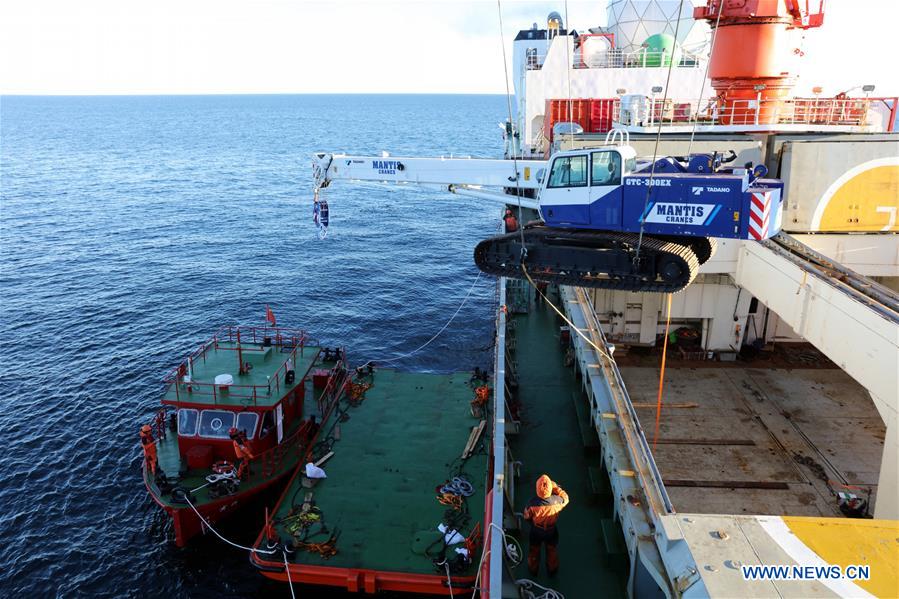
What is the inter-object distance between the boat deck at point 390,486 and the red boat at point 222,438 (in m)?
1.52

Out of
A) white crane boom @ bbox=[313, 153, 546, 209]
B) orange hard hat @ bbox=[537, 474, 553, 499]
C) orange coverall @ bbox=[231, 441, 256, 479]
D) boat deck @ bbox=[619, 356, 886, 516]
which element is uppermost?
white crane boom @ bbox=[313, 153, 546, 209]

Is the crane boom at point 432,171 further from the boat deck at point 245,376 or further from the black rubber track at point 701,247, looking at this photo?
the boat deck at point 245,376

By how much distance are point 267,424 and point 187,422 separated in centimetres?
243

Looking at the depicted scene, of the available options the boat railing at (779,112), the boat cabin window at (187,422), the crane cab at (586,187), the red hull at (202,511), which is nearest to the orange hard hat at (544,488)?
the crane cab at (586,187)

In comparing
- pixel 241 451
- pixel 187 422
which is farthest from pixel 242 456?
pixel 187 422

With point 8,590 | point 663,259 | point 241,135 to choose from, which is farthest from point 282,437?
point 241,135

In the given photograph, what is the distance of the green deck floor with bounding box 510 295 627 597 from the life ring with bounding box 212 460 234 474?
894 centimetres

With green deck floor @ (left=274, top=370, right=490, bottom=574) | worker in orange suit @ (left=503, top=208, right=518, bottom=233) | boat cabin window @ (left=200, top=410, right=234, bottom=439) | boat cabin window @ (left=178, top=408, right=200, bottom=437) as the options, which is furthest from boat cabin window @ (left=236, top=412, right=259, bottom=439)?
worker in orange suit @ (left=503, top=208, right=518, bottom=233)

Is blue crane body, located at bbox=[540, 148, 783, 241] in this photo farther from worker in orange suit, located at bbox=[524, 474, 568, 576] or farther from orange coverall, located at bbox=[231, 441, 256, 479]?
orange coverall, located at bbox=[231, 441, 256, 479]

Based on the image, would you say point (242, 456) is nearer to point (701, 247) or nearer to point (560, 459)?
point (560, 459)

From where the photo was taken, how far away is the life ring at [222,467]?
18594mm

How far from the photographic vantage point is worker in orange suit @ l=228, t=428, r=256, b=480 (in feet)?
60.6

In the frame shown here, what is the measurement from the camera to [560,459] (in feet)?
49.8

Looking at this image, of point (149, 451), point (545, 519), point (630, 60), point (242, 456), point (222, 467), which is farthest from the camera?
point (630, 60)
